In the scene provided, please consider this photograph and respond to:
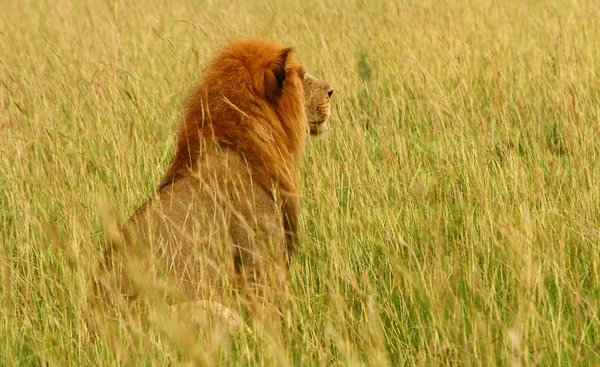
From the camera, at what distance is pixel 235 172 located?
3.46m

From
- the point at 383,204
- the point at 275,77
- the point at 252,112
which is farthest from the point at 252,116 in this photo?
the point at 383,204

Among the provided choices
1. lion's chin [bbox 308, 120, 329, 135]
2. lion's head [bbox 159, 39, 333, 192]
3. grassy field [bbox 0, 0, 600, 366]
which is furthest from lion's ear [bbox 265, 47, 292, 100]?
lion's chin [bbox 308, 120, 329, 135]

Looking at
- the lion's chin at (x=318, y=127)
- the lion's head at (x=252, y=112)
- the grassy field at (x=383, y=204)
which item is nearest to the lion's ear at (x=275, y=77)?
the lion's head at (x=252, y=112)

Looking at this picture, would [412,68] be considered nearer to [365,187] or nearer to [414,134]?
[414,134]

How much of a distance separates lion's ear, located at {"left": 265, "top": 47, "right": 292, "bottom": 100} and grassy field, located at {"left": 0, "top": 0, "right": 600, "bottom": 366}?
38cm

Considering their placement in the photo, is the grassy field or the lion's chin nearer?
the grassy field

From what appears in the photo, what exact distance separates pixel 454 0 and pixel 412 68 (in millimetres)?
2653

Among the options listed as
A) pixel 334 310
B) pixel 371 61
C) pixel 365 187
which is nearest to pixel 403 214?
pixel 365 187

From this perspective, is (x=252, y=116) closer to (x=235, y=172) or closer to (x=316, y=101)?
(x=235, y=172)

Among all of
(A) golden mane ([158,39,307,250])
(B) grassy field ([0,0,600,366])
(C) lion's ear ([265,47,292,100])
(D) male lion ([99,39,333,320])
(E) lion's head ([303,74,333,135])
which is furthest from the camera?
(E) lion's head ([303,74,333,135])

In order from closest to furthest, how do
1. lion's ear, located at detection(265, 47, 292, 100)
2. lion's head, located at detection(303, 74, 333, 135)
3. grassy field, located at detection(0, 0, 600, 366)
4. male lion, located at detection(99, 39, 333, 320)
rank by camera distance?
grassy field, located at detection(0, 0, 600, 366)
male lion, located at detection(99, 39, 333, 320)
lion's ear, located at detection(265, 47, 292, 100)
lion's head, located at detection(303, 74, 333, 135)

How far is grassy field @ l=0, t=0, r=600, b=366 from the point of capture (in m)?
2.69

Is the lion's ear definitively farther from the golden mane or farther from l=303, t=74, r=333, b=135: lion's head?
l=303, t=74, r=333, b=135: lion's head

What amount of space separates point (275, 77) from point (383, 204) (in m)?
0.79
